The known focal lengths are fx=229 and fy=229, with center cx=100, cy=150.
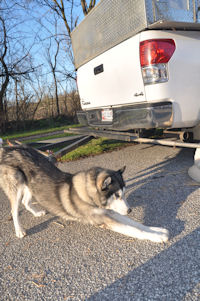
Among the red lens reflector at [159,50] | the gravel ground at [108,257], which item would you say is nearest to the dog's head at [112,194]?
the gravel ground at [108,257]

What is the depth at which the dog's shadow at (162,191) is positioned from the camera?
2850mm

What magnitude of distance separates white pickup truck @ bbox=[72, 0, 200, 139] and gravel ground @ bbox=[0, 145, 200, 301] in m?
1.25

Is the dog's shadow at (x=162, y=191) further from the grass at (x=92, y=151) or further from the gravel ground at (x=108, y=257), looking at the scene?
the grass at (x=92, y=151)

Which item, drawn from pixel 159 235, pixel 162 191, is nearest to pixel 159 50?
pixel 162 191

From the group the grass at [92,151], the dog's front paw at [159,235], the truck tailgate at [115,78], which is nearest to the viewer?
the dog's front paw at [159,235]

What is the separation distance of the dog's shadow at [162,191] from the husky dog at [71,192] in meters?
0.35

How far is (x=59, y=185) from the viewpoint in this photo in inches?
117

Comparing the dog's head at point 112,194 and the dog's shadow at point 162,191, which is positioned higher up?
the dog's head at point 112,194

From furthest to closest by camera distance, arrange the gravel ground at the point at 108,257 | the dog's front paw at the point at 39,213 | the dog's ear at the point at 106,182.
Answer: the dog's front paw at the point at 39,213
the dog's ear at the point at 106,182
the gravel ground at the point at 108,257

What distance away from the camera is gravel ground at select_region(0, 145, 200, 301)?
6.09 feet

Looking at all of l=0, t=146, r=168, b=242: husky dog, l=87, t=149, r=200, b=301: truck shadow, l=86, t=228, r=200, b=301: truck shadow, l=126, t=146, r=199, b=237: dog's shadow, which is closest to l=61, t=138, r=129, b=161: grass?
l=126, t=146, r=199, b=237: dog's shadow

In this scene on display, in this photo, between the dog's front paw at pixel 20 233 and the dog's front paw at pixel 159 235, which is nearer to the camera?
the dog's front paw at pixel 159 235

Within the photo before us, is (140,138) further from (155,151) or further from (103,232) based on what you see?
(103,232)

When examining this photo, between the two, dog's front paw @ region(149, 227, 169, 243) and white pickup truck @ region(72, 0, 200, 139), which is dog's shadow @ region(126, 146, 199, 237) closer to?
dog's front paw @ region(149, 227, 169, 243)
